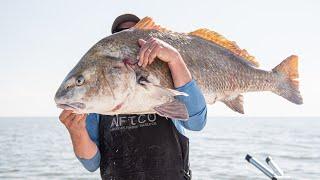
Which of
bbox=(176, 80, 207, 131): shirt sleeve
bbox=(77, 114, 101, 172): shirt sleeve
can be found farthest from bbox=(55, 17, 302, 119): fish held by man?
bbox=(77, 114, 101, 172): shirt sleeve

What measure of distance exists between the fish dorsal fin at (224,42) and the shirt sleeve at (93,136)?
1.07 m

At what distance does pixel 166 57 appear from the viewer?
3076 mm

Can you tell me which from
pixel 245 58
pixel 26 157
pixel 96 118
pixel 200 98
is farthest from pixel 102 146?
pixel 26 157

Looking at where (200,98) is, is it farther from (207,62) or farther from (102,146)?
(102,146)

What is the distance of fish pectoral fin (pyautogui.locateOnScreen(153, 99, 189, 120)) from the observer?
2990mm

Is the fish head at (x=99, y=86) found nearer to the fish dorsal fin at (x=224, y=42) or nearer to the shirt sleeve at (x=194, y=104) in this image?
the shirt sleeve at (x=194, y=104)

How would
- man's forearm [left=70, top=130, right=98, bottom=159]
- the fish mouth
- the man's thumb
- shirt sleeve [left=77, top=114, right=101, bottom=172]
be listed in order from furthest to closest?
shirt sleeve [left=77, top=114, right=101, bottom=172] < man's forearm [left=70, top=130, right=98, bottom=159] < the man's thumb < the fish mouth

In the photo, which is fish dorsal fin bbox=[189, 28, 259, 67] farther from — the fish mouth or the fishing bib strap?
the fish mouth

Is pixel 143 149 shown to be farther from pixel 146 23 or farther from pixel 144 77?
pixel 146 23

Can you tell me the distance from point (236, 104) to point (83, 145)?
4.00 ft

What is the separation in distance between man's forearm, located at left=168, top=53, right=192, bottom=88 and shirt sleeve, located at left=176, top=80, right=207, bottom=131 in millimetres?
35

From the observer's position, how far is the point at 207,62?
136 inches

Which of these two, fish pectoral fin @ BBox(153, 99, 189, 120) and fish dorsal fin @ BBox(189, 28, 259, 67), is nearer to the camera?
fish pectoral fin @ BBox(153, 99, 189, 120)

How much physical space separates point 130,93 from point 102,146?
1.06 metres
